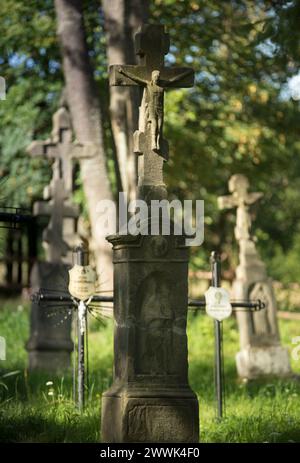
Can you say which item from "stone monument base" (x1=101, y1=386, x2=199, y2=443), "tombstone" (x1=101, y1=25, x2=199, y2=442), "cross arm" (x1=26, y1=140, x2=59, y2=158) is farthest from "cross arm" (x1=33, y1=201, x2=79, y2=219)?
"stone monument base" (x1=101, y1=386, x2=199, y2=443)

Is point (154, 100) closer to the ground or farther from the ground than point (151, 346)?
farther from the ground

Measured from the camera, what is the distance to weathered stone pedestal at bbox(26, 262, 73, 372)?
45.9ft

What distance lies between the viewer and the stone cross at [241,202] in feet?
46.5

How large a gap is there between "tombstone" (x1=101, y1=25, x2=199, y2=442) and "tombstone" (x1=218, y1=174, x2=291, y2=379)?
4.80 meters

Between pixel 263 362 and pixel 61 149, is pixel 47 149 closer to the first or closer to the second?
pixel 61 149

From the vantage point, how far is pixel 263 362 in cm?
1344

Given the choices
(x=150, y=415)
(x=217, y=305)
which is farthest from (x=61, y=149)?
(x=150, y=415)

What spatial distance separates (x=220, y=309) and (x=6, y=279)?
67.6 feet

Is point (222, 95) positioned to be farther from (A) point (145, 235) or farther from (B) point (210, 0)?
(A) point (145, 235)

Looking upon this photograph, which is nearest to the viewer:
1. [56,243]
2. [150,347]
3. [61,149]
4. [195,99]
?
[150,347]

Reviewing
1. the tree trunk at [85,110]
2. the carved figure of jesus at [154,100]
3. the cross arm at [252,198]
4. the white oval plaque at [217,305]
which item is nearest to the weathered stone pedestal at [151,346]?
the carved figure of jesus at [154,100]

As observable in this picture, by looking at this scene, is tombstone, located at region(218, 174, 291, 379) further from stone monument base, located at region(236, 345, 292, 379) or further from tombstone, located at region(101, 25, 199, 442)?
tombstone, located at region(101, 25, 199, 442)

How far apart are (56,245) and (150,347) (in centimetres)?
653

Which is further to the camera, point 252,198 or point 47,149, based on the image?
point 47,149
